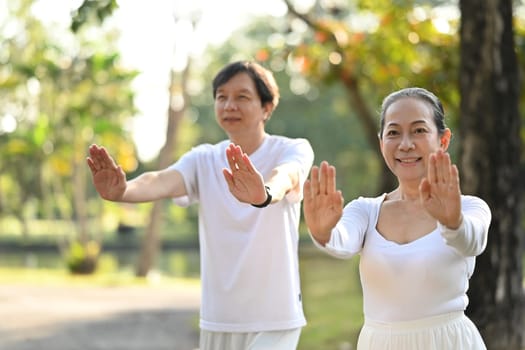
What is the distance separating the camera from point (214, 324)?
4.00m

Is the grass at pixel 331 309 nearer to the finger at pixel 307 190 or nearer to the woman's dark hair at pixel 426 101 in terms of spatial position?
the woman's dark hair at pixel 426 101

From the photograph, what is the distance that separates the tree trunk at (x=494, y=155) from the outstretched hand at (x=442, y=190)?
4.02 metres

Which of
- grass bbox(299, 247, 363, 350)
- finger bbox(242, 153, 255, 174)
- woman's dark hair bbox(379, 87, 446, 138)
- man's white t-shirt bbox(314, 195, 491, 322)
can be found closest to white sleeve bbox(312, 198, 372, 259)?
man's white t-shirt bbox(314, 195, 491, 322)

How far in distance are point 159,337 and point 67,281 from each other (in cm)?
647

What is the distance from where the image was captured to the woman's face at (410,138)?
2959 mm

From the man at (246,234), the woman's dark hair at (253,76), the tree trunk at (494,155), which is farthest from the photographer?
the tree trunk at (494,155)

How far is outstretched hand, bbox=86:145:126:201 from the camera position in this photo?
3.69m

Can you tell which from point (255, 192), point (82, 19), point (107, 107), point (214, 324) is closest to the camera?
point (255, 192)

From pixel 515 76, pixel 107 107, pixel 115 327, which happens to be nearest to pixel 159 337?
pixel 115 327

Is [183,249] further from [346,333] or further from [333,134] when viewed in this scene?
[346,333]

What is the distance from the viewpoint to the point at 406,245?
9.68ft

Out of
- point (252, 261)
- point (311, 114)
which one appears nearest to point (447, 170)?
point (252, 261)

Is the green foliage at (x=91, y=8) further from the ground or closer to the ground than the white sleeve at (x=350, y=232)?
further from the ground

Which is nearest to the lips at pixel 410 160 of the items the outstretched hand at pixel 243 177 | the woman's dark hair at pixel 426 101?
the woman's dark hair at pixel 426 101
